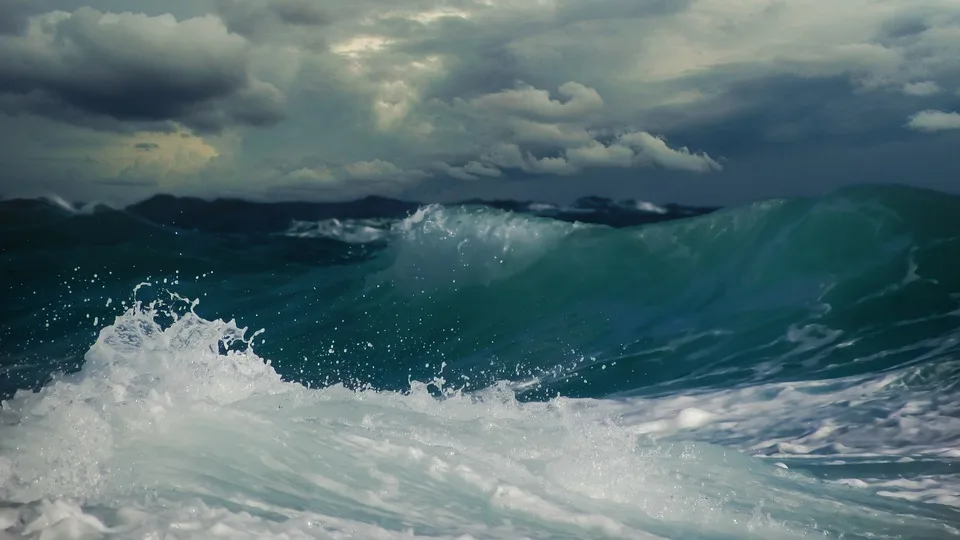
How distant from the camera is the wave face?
2.43 metres

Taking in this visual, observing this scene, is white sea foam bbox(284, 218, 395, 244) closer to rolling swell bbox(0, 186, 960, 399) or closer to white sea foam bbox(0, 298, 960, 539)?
rolling swell bbox(0, 186, 960, 399)

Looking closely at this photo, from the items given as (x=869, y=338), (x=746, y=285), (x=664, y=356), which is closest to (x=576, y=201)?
(x=746, y=285)

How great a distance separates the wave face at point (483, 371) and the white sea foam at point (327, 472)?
0.01m

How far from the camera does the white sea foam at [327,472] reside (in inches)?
84.7

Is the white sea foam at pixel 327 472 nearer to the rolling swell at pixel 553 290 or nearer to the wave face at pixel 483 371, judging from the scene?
the wave face at pixel 483 371

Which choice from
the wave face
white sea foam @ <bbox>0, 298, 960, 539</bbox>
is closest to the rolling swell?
the wave face

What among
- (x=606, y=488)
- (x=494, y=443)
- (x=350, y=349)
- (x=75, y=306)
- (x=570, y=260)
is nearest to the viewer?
(x=606, y=488)

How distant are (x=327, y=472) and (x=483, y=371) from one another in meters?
4.00

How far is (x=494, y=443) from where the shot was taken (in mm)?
3203

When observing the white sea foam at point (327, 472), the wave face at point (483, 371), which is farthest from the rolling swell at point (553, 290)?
the white sea foam at point (327, 472)

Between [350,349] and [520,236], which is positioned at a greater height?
[520,236]

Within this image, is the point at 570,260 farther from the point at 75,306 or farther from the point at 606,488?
the point at 606,488

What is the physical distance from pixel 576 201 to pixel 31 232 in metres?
5.62

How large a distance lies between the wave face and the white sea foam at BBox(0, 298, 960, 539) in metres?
0.01
